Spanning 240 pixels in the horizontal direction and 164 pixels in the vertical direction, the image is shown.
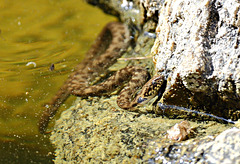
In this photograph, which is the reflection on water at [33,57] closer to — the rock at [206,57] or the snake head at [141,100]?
the snake head at [141,100]

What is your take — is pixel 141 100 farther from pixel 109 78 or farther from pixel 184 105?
pixel 109 78

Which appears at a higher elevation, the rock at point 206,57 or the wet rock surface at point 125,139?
the rock at point 206,57

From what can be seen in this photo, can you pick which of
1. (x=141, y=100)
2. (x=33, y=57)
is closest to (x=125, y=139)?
(x=141, y=100)

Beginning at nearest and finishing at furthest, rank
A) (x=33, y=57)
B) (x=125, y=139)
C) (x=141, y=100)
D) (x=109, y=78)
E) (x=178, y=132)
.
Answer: (x=178, y=132) → (x=125, y=139) → (x=141, y=100) → (x=109, y=78) → (x=33, y=57)

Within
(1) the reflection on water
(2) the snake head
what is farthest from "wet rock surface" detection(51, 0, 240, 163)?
(1) the reflection on water

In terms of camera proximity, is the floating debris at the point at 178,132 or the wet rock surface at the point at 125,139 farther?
the floating debris at the point at 178,132

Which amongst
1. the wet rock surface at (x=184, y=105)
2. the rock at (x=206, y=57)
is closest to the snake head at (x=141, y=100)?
the wet rock surface at (x=184, y=105)

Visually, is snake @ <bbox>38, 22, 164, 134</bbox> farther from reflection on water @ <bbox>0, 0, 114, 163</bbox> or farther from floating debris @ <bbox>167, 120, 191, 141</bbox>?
floating debris @ <bbox>167, 120, 191, 141</bbox>
